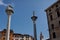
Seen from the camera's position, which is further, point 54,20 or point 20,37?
point 20,37

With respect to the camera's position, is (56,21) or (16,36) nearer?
(56,21)

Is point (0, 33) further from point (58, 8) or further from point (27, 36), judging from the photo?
point (58, 8)

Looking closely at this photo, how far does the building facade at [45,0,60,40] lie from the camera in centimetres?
4595

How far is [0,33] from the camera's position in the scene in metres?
74.2

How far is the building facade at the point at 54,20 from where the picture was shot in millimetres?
45950

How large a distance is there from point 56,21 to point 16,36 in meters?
36.6

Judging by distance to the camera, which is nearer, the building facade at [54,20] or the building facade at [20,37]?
the building facade at [54,20]

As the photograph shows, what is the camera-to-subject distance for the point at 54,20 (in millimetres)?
47938

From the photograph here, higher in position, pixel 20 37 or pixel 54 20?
pixel 54 20

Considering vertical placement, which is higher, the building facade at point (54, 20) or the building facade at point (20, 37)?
the building facade at point (54, 20)

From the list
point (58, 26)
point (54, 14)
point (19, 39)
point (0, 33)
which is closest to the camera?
point (58, 26)

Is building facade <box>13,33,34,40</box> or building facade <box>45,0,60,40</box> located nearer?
building facade <box>45,0,60,40</box>

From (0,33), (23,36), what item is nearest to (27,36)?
(23,36)

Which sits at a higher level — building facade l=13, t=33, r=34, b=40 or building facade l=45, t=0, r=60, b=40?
building facade l=45, t=0, r=60, b=40
